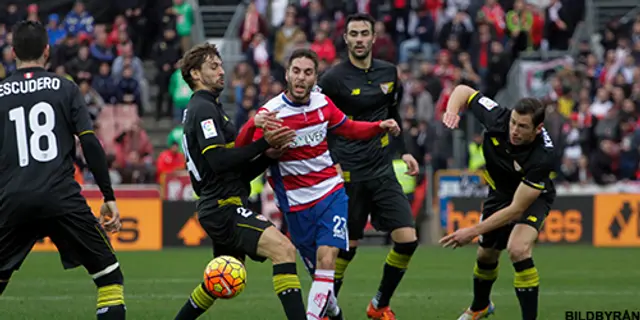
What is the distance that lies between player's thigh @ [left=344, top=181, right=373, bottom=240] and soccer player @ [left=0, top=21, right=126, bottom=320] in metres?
3.08

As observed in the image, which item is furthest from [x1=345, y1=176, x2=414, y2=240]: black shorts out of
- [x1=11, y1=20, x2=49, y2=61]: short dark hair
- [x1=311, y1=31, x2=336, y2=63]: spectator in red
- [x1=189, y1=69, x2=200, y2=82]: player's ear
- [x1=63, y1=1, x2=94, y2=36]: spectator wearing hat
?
[x1=63, y1=1, x2=94, y2=36]: spectator wearing hat

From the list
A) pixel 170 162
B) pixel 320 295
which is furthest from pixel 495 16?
pixel 320 295

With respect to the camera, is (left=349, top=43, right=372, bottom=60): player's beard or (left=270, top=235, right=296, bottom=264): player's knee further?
(left=349, top=43, right=372, bottom=60): player's beard

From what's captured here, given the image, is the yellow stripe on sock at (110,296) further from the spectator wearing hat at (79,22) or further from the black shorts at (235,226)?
the spectator wearing hat at (79,22)

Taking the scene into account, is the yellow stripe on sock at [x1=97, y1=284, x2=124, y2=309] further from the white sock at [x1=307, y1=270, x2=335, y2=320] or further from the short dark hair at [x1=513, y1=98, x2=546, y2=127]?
the short dark hair at [x1=513, y1=98, x2=546, y2=127]

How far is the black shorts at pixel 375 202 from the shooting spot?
34.4 feet

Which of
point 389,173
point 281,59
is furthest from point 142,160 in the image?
point 389,173

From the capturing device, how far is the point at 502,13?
25.3m

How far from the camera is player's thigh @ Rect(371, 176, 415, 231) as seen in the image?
10430 millimetres

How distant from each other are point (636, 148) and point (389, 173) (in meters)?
12.6

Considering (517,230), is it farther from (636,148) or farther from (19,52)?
(636,148)

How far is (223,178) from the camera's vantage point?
345 inches

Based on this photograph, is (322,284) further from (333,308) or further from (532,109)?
(532,109)

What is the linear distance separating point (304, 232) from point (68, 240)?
2.08 metres
